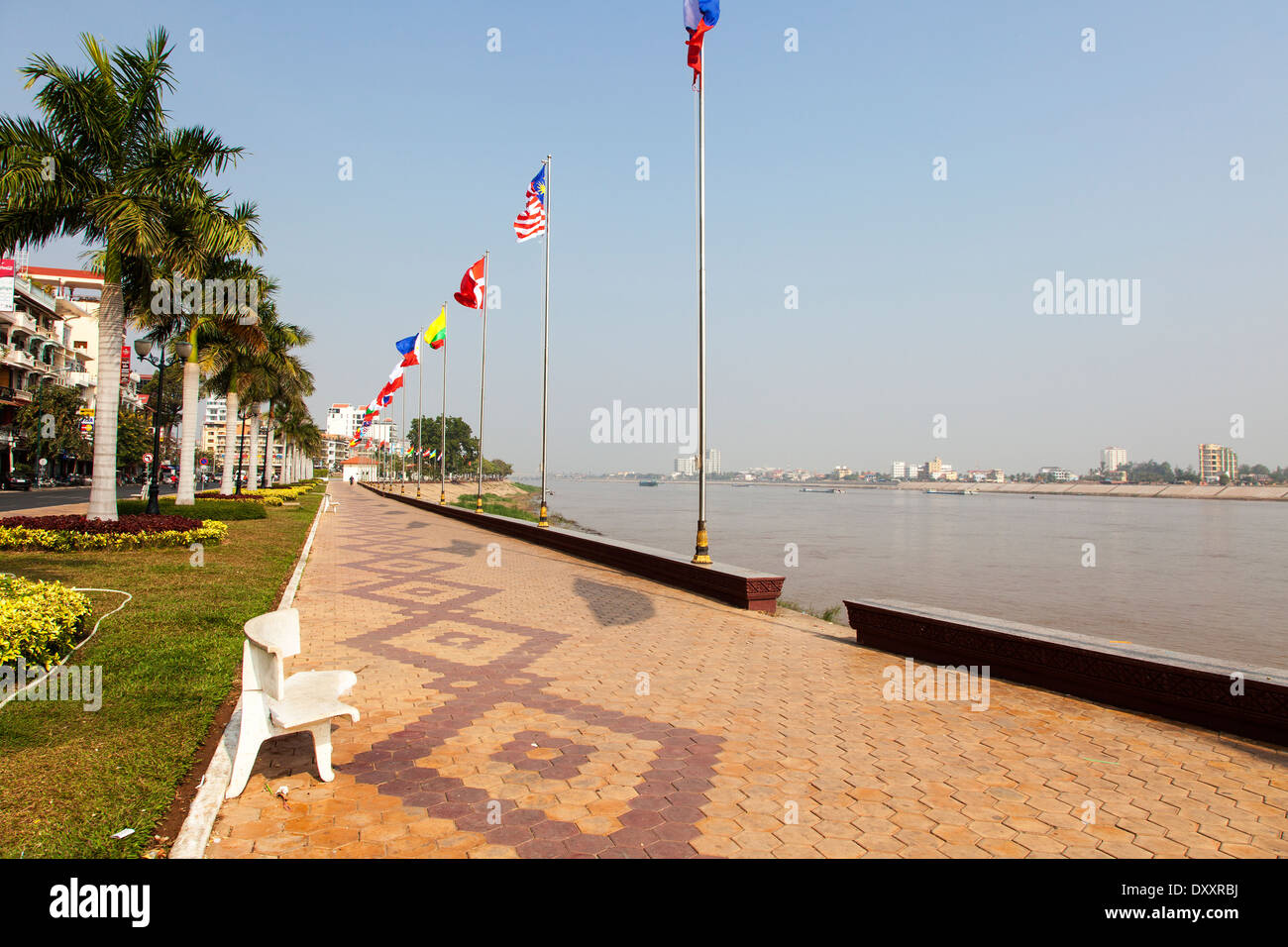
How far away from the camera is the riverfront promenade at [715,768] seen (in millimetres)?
3604

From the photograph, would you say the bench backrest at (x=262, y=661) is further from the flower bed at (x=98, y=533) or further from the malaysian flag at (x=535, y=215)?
the malaysian flag at (x=535, y=215)

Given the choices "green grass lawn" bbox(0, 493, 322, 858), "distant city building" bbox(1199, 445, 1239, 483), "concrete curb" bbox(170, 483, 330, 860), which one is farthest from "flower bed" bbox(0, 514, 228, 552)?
"distant city building" bbox(1199, 445, 1239, 483)

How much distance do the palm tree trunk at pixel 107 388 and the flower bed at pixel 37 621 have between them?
9.55 meters

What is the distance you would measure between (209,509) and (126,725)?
69.2ft

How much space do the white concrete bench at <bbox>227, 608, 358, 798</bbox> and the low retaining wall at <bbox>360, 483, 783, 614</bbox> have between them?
7139mm

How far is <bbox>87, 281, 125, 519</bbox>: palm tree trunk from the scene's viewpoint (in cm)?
1473

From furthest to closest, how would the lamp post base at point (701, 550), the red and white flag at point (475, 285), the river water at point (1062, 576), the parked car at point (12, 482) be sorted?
the parked car at point (12, 482), the red and white flag at point (475, 285), the river water at point (1062, 576), the lamp post base at point (701, 550)

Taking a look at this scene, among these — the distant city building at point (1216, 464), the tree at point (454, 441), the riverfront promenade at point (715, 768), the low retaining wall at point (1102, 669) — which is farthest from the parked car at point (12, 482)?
the distant city building at point (1216, 464)

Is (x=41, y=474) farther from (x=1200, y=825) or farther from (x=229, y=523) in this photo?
(x=1200, y=825)

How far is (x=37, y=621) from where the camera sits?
587 cm

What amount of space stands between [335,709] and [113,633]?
204 inches
